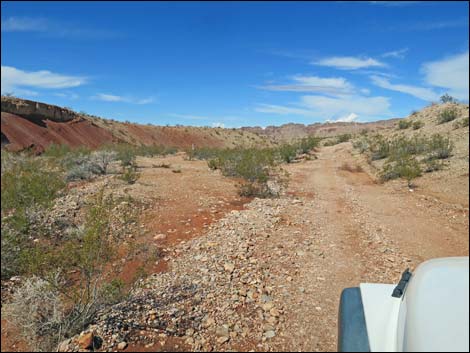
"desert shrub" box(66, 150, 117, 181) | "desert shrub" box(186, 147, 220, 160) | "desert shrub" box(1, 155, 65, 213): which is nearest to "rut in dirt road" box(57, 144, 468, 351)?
"desert shrub" box(1, 155, 65, 213)

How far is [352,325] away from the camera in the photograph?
2.28 meters

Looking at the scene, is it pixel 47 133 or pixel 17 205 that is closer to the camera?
pixel 17 205

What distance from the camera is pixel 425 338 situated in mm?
1783

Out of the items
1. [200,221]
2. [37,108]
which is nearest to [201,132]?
[37,108]

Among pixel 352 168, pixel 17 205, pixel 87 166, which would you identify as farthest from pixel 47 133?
pixel 17 205

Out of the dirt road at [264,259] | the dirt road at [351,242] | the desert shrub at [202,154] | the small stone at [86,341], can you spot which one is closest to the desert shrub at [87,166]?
the dirt road at [264,259]

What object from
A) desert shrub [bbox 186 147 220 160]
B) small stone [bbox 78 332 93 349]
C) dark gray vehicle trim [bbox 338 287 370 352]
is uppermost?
desert shrub [bbox 186 147 220 160]

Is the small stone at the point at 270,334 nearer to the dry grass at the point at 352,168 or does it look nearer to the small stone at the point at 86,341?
the small stone at the point at 86,341

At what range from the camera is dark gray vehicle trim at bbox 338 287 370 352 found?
2.08m

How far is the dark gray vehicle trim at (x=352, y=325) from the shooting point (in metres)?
2.08

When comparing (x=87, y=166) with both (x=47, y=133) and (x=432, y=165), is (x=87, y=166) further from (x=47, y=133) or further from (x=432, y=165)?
(x=47, y=133)

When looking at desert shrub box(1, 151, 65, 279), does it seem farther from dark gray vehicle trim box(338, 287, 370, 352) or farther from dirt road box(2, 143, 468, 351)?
dark gray vehicle trim box(338, 287, 370, 352)

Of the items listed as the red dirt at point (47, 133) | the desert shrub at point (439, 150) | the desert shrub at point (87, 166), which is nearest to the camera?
the desert shrub at point (87, 166)

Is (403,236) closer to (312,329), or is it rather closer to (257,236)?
(257,236)
